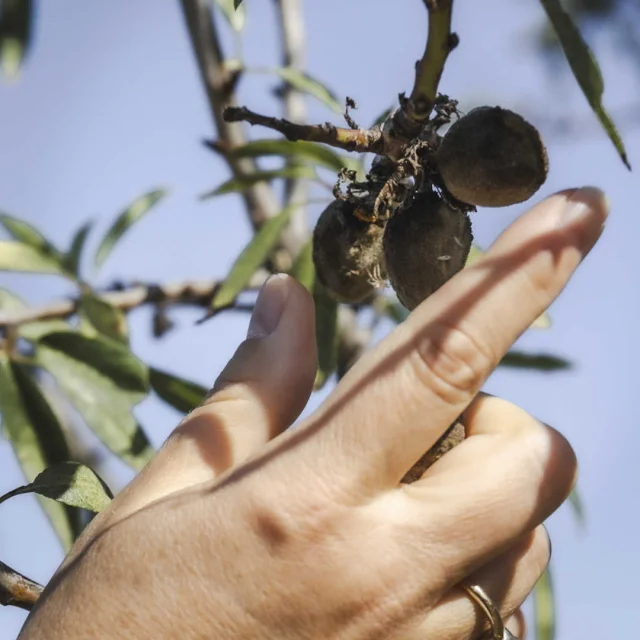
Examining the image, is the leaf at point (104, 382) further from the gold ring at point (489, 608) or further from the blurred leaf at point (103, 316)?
the gold ring at point (489, 608)

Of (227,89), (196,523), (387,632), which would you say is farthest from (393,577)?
(227,89)

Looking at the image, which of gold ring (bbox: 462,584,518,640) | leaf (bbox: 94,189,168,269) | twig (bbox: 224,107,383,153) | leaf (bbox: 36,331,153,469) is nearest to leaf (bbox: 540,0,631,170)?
twig (bbox: 224,107,383,153)

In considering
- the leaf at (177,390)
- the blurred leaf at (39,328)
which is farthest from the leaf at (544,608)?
the blurred leaf at (39,328)

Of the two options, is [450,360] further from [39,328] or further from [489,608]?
[39,328]

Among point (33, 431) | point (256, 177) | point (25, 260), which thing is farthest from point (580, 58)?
point (25, 260)

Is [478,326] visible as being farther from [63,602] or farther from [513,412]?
[63,602]

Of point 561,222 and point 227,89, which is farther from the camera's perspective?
point 227,89

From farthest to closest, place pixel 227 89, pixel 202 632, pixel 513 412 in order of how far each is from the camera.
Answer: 1. pixel 227 89
2. pixel 513 412
3. pixel 202 632
